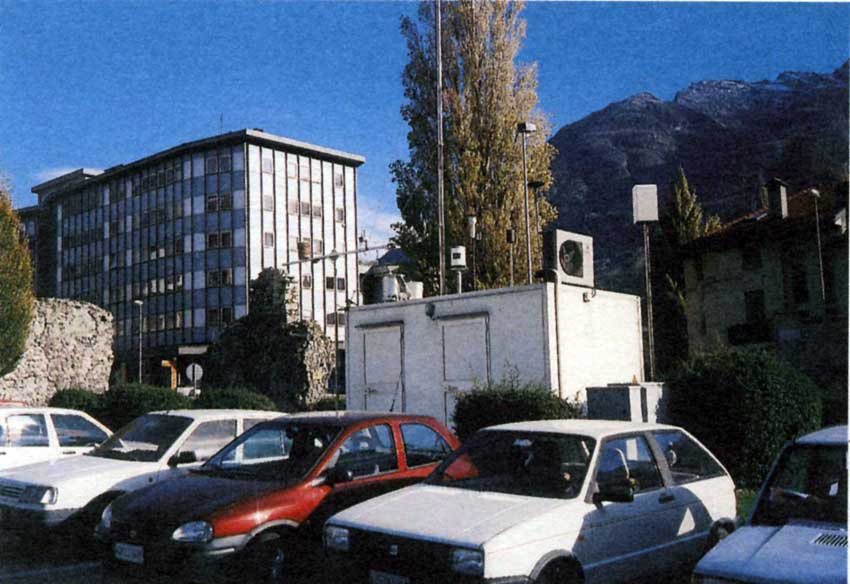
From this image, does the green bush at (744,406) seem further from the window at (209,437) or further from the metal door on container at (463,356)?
the window at (209,437)

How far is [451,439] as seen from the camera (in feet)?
27.6

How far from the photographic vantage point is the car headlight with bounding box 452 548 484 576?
502 cm

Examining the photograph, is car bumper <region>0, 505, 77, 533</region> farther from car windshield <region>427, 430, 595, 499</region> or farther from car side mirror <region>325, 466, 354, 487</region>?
car windshield <region>427, 430, 595, 499</region>

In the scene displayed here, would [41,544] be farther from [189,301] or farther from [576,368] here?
[189,301]

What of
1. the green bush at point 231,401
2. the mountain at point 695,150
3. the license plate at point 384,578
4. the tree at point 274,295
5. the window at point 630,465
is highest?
the mountain at point 695,150

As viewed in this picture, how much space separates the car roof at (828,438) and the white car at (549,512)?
1.26 m

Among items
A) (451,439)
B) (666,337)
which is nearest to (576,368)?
(451,439)

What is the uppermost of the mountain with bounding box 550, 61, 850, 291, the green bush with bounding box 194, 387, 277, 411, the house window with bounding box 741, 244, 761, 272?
the mountain with bounding box 550, 61, 850, 291

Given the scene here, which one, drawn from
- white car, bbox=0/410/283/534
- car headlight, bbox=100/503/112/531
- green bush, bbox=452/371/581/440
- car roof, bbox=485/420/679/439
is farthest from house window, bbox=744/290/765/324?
car headlight, bbox=100/503/112/531

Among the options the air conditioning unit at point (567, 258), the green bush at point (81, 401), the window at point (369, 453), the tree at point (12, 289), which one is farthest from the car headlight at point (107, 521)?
the tree at point (12, 289)

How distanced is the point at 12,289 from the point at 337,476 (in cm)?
2011

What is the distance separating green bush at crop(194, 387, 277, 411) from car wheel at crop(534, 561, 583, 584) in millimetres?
12713

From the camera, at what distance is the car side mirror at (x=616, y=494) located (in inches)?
223

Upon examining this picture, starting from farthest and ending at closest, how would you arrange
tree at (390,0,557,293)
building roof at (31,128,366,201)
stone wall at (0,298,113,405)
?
building roof at (31,128,366,201), tree at (390,0,557,293), stone wall at (0,298,113,405)
